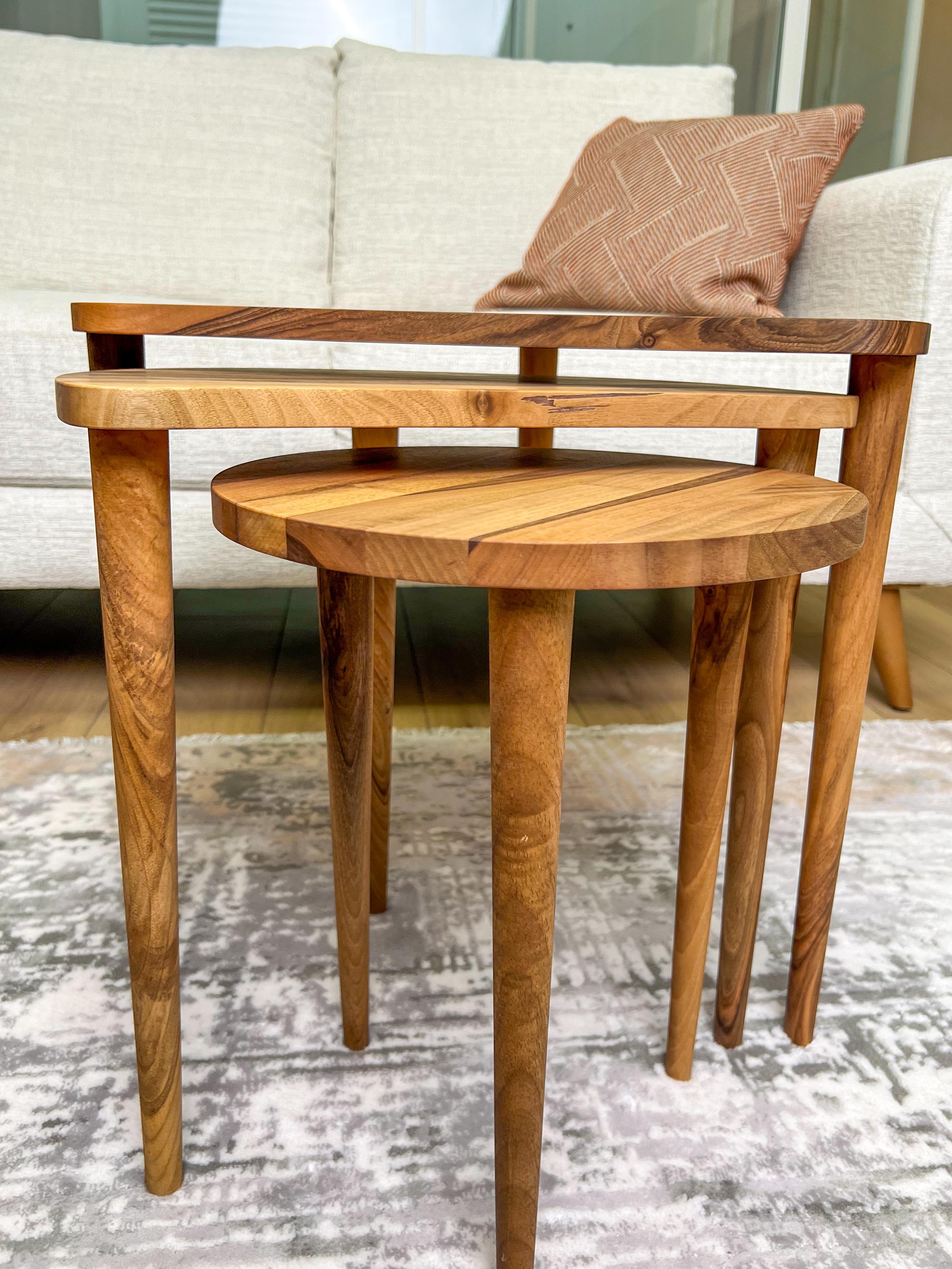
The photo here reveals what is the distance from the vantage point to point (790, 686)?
1621mm

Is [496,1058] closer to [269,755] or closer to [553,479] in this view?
[553,479]

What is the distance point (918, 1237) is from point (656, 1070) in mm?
200

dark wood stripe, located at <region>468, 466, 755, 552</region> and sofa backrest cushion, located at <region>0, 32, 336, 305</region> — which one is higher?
sofa backrest cushion, located at <region>0, 32, 336, 305</region>

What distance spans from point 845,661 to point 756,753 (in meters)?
0.09

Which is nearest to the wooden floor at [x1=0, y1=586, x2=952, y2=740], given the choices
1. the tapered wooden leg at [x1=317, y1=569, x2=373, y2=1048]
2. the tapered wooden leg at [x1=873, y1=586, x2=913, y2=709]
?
the tapered wooden leg at [x1=873, y1=586, x2=913, y2=709]

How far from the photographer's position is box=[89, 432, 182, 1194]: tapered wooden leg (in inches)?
22.2

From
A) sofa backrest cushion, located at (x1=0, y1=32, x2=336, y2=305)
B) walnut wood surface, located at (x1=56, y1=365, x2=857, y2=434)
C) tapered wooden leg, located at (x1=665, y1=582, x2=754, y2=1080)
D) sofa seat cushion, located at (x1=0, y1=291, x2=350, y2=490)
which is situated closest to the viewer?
walnut wood surface, located at (x1=56, y1=365, x2=857, y2=434)

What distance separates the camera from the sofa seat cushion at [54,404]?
1345mm

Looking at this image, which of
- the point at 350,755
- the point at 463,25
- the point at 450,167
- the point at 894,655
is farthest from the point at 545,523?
the point at 463,25

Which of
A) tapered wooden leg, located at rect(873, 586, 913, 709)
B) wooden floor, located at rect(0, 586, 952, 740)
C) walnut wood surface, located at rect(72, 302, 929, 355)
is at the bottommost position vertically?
wooden floor, located at rect(0, 586, 952, 740)

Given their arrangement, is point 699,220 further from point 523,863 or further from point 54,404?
point 523,863

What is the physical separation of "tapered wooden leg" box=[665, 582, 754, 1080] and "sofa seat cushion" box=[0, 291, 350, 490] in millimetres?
846

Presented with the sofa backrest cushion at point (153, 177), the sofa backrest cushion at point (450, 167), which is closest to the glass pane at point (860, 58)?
the sofa backrest cushion at point (450, 167)

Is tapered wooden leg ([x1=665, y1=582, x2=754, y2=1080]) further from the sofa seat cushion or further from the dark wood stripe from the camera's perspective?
the sofa seat cushion
